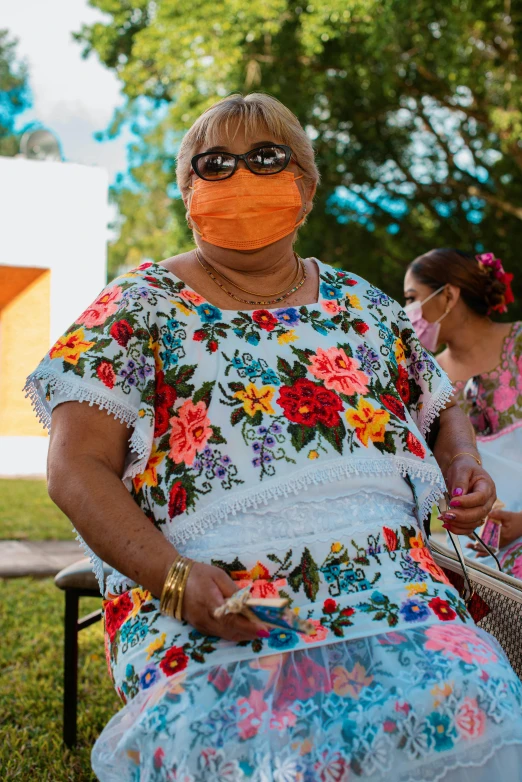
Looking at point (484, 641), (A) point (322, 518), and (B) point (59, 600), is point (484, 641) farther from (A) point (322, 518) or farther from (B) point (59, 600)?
(B) point (59, 600)

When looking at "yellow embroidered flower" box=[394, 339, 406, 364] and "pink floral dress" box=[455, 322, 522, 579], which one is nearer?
"yellow embroidered flower" box=[394, 339, 406, 364]

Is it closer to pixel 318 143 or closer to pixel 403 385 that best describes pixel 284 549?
pixel 403 385

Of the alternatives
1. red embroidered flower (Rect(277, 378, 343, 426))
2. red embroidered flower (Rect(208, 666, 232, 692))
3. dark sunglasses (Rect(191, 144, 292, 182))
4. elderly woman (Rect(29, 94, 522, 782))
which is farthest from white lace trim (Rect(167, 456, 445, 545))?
dark sunglasses (Rect(191, 144, 292, 182))

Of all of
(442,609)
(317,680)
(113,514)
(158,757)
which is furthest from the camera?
(442,609)

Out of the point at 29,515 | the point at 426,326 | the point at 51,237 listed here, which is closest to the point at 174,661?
the point at 426,326

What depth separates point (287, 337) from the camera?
2197 mm

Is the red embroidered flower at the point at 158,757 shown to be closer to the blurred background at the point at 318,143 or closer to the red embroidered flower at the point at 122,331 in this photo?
the red embroidered flower at the point at 122,331

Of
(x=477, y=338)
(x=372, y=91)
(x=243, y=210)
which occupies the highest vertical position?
(x=372, y=91)

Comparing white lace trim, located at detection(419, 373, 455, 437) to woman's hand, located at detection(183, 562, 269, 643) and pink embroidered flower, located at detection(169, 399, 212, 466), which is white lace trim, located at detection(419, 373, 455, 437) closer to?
pink embroidered flower, located at detection(169, 399, 212, 466)

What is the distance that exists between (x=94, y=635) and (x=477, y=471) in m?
3.46

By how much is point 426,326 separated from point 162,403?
2.53 m

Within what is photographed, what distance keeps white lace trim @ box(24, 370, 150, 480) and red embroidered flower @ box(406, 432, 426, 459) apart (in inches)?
27.8

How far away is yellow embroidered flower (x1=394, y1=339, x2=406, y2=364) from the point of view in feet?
8.02

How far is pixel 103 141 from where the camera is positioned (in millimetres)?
20922
